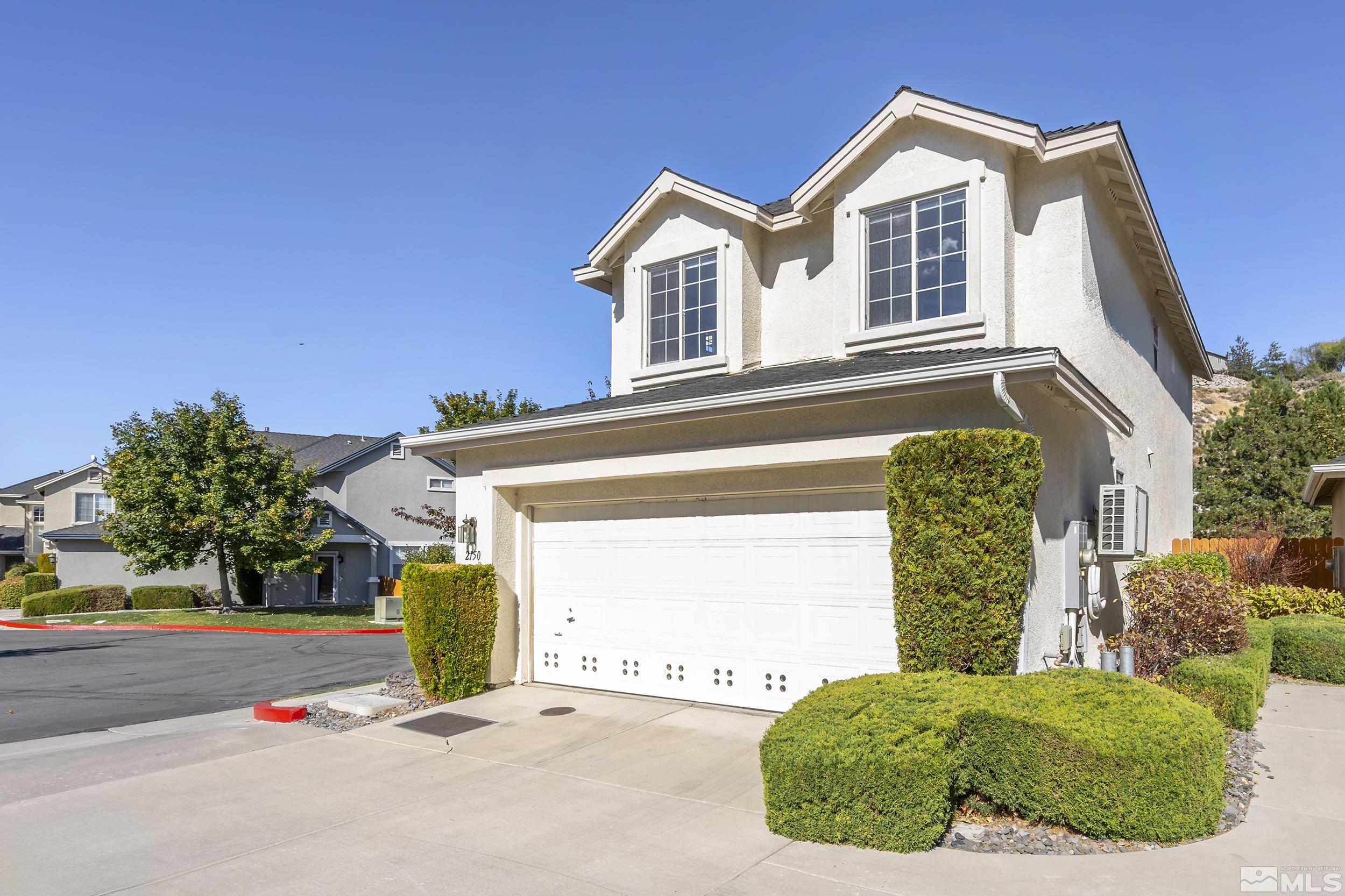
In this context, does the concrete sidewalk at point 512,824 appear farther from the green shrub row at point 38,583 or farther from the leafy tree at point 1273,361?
the leafy tree at point 1273,361

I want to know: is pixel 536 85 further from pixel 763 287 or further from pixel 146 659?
pixel 146 659

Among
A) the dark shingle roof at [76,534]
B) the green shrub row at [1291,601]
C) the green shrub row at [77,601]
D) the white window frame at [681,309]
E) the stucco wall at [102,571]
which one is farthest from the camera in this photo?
the stucco wall at [102,571]

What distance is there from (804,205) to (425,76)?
710 centimetres

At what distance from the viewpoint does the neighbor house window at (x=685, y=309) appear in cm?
1230

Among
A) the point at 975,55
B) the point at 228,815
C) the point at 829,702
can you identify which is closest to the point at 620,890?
the point at 829,702

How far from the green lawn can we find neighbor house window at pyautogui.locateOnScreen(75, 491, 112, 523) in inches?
546

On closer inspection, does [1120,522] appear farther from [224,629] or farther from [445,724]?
[224,629]

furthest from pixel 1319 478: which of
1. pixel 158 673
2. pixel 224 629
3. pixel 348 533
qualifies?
pixel 348 533

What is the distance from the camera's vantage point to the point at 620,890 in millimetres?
5008

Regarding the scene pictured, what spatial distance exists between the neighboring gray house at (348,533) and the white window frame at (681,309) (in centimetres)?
2021

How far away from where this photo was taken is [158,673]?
14.8m

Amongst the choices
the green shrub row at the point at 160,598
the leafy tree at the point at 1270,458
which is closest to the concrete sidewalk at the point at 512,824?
the green shrub row at the point at 160,598

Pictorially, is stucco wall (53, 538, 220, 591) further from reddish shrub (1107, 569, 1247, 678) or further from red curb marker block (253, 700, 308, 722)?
reddish shrub (1107, 569, 1247, 678)
